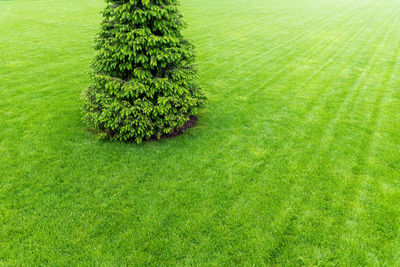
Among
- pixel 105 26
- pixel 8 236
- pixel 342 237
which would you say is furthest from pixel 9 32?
pixel 342 237

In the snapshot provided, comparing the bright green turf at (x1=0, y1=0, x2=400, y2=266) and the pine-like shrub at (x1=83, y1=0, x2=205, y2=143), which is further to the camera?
the pine-like shrub at (x1=83, y1=0, x2=205, y2=143)

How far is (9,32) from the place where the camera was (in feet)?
50.8

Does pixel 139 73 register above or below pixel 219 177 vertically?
above

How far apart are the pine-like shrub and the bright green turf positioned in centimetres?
55

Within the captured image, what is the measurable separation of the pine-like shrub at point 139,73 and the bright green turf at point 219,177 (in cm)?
55

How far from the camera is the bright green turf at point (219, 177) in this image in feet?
11.4

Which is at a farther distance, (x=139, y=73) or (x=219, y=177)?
(x=139, y=73)

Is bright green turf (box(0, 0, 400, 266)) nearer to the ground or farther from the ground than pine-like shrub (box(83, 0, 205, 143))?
nearer to the ground

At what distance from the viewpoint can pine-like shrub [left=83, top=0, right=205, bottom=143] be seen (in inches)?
198

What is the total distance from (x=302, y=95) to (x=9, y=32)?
17.2 m

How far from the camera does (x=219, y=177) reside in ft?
15.6

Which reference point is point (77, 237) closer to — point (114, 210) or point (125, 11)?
point (114, 210)

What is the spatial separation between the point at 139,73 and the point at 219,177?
Result: 2628 millimetres

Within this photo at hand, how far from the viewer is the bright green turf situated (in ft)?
11.4
